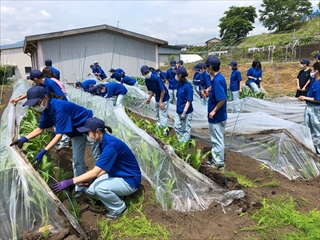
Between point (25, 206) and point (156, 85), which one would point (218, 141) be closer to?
point (156, 85)

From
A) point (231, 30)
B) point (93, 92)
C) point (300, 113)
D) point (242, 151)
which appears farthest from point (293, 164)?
point (231, 30)

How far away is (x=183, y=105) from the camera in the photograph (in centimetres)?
496

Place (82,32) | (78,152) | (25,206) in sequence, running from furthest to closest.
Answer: (82,32) → (78,152) → (25,206)

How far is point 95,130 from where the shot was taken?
282 centimetres

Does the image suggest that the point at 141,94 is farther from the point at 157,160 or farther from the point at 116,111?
the point at 157,160

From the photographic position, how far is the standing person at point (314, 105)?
4551 mm

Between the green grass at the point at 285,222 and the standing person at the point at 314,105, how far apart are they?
76.2 inches

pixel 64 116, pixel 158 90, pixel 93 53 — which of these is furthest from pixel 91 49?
pixel 64 116

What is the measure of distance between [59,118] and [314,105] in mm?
3973

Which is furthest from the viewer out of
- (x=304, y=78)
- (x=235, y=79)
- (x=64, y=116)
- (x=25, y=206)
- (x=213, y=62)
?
(x=235, y=79)

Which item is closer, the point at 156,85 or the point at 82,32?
the point at 156,85

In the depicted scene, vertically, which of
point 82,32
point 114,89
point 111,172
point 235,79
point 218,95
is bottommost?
point 111,172

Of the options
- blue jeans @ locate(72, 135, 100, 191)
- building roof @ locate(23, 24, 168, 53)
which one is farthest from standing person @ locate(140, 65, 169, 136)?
building roof @ locate(23, 24, 168, 53)

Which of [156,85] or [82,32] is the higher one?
[82,32]
